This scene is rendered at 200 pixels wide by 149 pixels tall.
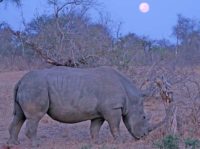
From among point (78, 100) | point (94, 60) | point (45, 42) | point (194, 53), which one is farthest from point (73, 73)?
point (194, 53)

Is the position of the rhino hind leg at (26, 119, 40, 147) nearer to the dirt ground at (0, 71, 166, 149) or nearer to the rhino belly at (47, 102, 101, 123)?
A: the dirt ground at (0, 71, 166, 149)

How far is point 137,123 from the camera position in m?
10.5

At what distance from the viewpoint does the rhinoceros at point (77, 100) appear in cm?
997

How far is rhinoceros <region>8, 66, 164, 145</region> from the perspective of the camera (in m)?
9.97

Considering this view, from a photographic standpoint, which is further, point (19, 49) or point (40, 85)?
point (19, 49)

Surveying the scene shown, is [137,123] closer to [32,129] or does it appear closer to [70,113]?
[70,113]

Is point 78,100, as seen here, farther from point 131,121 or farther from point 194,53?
point 194,53

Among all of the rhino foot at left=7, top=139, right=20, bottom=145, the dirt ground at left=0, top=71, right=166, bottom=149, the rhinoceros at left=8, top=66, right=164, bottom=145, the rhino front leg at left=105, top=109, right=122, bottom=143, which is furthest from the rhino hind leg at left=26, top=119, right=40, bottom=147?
the rhino front leg at left=105, top=109, right=122, bottom=143

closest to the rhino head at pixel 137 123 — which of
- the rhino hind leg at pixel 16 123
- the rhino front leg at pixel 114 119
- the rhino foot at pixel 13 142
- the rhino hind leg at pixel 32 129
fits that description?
the rhino front leg at pixel 114 119

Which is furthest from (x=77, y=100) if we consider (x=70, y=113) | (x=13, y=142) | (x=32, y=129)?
A: (x=13, y=142)

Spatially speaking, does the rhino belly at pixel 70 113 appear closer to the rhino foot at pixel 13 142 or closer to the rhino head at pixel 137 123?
the rhino head at pixel 137 123

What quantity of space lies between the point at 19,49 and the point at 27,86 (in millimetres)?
25170

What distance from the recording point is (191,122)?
10.6 metres

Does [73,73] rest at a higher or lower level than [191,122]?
higher
